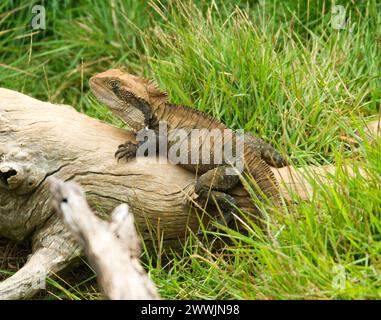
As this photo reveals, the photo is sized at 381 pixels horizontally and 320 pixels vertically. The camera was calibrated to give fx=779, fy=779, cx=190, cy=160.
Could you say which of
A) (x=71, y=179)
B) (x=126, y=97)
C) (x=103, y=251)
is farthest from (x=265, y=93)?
(x=103, y=251)

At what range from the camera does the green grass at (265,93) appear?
4410 millimetres

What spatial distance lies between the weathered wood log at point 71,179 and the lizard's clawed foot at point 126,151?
1.8 inches

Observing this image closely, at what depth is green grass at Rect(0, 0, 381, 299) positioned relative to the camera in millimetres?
4410

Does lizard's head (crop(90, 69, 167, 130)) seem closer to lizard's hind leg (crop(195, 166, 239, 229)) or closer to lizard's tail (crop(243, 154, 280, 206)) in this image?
lizard's hind leg (crop(195, 166, 239, 229))

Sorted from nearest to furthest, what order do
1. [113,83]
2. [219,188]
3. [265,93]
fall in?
1. [219,188]
2. [113,83]
3. [265,93]

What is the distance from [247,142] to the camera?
18.6ft

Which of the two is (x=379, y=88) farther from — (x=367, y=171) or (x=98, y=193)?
(x=98, y=193)

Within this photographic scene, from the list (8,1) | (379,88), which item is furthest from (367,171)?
(8,1)

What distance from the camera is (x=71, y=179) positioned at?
5.32 m

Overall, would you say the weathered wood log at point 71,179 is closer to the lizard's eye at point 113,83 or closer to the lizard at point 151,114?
the lizard at point 151,114

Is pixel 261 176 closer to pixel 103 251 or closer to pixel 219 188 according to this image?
pixel 219 188

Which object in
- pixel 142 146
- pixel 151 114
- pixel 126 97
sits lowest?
pixel 142 146

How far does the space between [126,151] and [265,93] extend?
1.45 m

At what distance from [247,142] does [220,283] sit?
1.36 m
